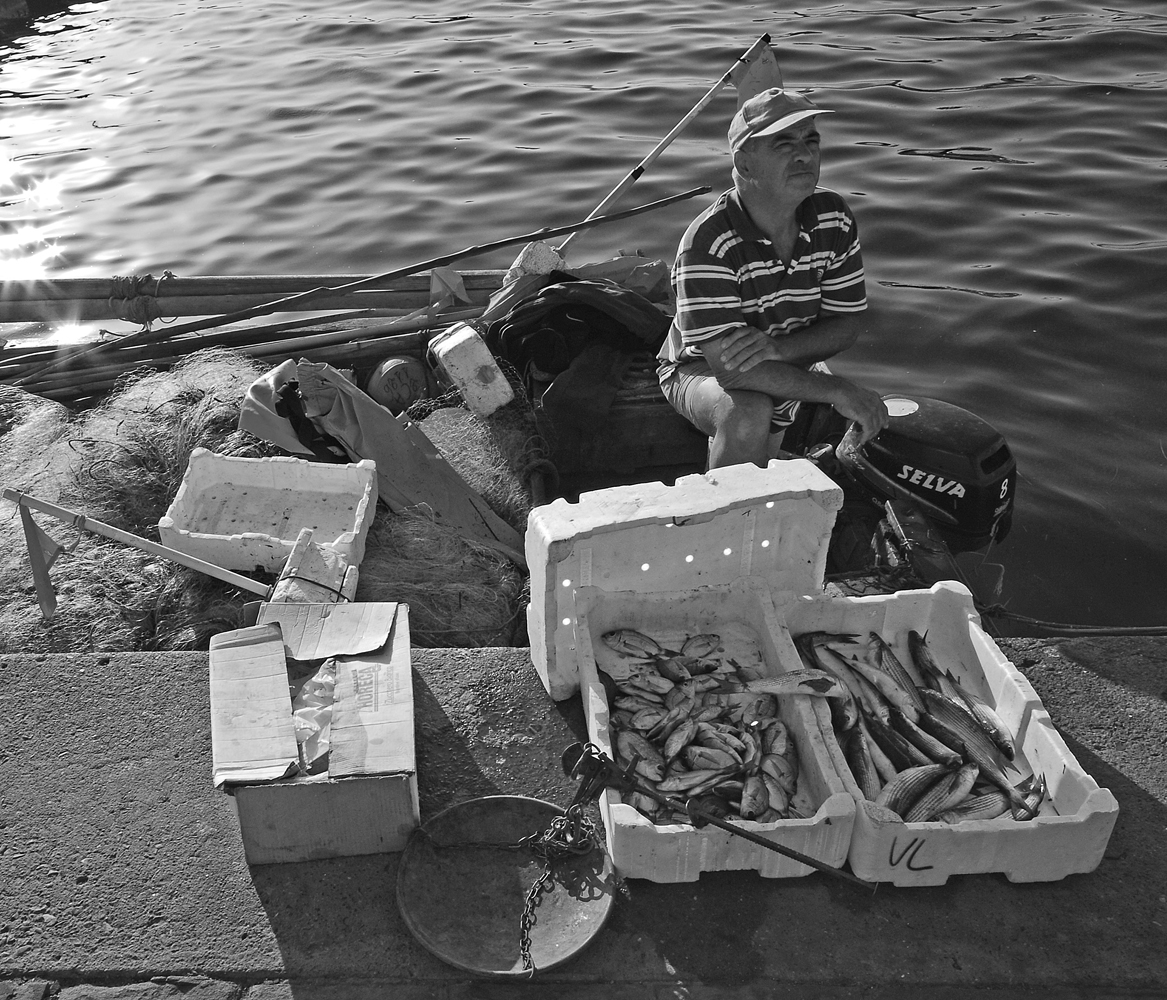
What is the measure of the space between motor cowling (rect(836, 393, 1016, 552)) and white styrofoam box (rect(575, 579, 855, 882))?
1357 mm

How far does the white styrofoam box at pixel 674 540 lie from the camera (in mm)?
3336

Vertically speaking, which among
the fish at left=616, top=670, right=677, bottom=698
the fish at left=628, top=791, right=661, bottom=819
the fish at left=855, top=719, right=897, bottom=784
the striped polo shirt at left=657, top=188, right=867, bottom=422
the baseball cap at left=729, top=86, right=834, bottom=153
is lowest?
the fish at left=855, top=719, right=897, bottom=784

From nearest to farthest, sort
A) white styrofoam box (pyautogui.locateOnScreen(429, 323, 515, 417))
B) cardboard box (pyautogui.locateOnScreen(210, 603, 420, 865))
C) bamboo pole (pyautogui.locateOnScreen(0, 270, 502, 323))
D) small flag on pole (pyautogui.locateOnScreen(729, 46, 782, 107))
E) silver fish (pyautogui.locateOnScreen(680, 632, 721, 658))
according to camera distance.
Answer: cardboard box (pyautogui.locateOnScreen(210, 603, 420, 865)) → silver fish (pyautogui.locateOnScreen(680, 632, 721, 658)) → white styrofoam box (pyautogui.locateOnScreen(429, 323, 515, 417)) → small flag on pole (pyautogui.locateOnScreen(729, 46, 782, 107)) → bamboo pole (pyautogui.locateOnScreen(0, 270, 502, 323))

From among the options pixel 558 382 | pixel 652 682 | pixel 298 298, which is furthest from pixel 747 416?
pixel 298 298

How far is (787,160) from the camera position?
161 inches

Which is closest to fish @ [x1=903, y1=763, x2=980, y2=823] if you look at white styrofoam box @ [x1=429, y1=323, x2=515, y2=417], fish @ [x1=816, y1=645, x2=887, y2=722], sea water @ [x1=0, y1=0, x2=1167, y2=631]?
fish @ [x1=816, y1=645, x2=887, y2=722]

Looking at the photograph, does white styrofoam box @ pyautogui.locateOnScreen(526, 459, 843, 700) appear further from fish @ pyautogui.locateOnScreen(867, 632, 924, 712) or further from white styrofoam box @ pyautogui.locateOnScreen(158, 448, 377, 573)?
white styrofoam box @ pyautogui.locateOnScreen(158, 448, 377, 573)

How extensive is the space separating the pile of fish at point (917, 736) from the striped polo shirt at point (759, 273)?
1.47 meters

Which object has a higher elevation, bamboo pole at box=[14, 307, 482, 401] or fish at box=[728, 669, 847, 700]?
fish at box=[728, 669, 847, 700]

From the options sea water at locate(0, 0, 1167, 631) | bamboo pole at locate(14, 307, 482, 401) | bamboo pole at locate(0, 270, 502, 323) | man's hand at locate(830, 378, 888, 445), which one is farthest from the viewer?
sea water at locate(0, 0, 1167, 631)

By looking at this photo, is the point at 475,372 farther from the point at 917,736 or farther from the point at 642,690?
the point at 917,736

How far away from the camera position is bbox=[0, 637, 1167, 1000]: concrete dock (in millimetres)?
2812

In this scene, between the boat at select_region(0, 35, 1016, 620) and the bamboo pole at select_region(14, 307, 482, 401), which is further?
the bamboo pole at select_region(14, 307, 482, 401)

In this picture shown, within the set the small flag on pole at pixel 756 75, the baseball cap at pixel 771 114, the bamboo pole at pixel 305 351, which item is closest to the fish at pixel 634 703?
the baseball cap at pixel 771 114
